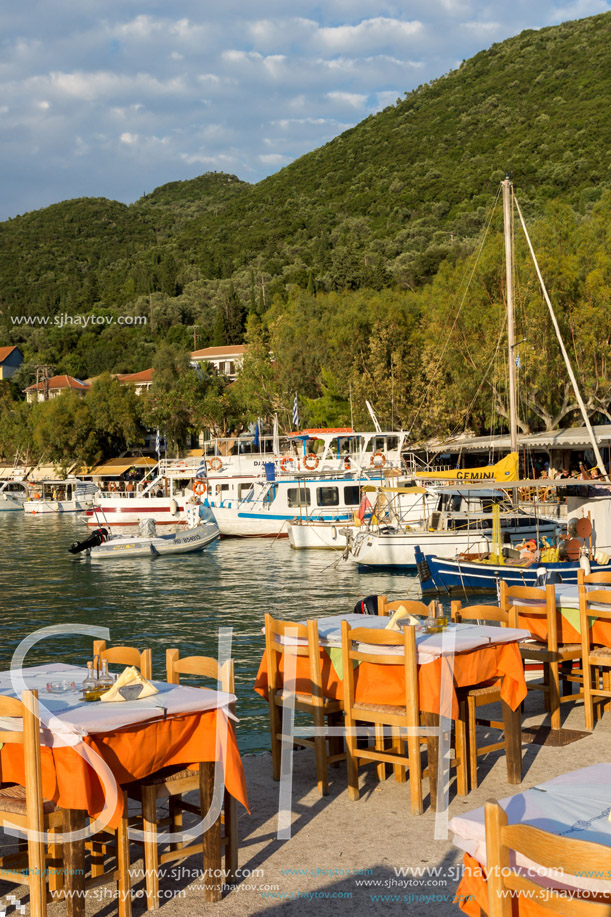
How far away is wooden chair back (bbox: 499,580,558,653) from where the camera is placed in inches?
308

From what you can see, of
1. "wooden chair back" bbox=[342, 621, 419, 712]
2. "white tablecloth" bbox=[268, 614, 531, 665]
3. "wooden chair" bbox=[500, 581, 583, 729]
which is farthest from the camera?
"wooden chair" bbox=[500, 581, 583, 729]

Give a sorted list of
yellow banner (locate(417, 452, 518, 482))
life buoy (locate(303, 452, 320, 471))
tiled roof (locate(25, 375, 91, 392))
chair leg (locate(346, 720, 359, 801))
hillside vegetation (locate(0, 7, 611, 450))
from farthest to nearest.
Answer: tiled roof (locate(25, 375, 91, 392)) → hillside vegetation (locate(0, 7, 611, 450)) → life buoy (locate(303, 452, 320, 471)) → yellow banner (locate(417, 452, 518, 482)) → chair leg (locate(346, 720, 359, 801))

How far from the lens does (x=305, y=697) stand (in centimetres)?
657

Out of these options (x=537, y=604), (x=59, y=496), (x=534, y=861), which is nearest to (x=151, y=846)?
(x=534, y=861)

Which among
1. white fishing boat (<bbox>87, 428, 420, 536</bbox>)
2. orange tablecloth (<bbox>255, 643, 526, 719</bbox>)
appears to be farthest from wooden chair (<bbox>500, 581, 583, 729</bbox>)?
white fishing boat (<bbox>87, 428, 420, 536</bbox>)

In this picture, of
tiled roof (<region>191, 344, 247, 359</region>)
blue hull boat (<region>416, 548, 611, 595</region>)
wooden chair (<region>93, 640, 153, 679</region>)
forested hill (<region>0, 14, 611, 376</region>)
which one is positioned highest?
forested hill (<region>0, 14, 611, 376</region>)

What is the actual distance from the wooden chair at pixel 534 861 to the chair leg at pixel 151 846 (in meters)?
2.33

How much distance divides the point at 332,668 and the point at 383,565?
2062 centimetres

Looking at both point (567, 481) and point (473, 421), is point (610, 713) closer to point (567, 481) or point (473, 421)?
point (567, 481)

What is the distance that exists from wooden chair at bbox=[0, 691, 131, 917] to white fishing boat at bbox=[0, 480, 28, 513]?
7695cm

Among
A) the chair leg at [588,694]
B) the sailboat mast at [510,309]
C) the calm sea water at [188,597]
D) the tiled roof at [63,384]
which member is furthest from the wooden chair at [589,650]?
the tiled roof at [63,384]

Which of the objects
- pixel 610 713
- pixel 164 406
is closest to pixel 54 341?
pixel 164 406

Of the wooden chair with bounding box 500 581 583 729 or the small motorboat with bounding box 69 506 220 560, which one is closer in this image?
the wooden chair with bounding box 500 581 583 729

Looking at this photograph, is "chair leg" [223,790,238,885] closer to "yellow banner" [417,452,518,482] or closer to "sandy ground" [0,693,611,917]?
"sandy ground" [0,693,611,917]
